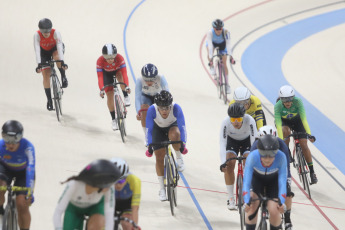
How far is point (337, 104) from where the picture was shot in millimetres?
11648

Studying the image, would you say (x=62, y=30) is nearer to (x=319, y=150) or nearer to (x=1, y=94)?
(x=1, y=94)

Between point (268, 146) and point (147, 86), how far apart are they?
294 centimetres

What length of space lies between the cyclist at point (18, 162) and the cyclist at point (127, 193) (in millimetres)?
785

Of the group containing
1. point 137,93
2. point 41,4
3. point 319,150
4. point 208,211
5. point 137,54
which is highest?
point 41,4

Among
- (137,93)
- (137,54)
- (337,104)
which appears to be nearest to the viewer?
(137,93)

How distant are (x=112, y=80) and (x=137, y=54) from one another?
432 centimetres

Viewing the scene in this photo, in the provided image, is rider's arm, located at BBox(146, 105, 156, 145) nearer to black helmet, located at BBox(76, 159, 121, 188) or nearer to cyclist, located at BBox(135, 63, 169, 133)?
cyclist, located at BBox(135, 63, 169, 133)

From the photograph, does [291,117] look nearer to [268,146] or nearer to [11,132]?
[268,146]

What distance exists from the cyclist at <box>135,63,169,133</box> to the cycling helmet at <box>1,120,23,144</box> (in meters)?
2.70

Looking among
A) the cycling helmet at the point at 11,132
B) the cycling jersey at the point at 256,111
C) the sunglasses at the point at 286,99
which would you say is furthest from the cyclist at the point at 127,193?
the sunglasses at the point at 286,99

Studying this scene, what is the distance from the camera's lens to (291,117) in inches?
315

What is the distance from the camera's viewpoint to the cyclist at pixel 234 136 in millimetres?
6695

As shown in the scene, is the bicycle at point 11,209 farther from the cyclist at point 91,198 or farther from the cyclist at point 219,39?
the cyclist at point 219,39

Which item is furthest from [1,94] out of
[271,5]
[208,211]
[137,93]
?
[271,5]
